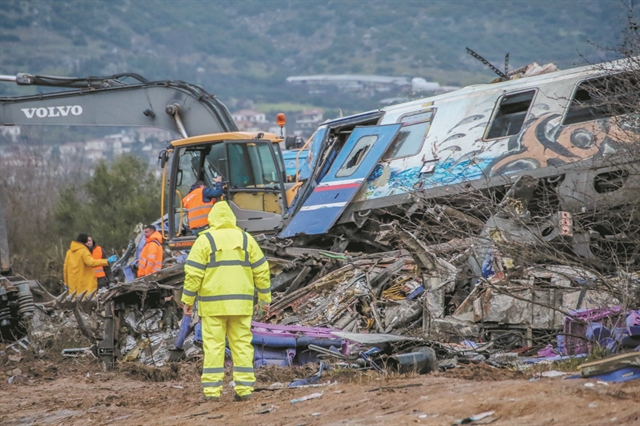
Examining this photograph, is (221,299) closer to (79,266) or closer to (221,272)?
(221,272)

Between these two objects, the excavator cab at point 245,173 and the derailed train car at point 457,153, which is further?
the excavator cab at point 245,173

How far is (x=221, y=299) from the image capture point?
823 centimetres

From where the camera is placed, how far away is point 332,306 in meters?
11.6

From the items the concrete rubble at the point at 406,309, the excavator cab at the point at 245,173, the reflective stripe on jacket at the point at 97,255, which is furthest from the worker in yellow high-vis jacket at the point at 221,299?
the reflective stripe on jacket at the point at 97,255

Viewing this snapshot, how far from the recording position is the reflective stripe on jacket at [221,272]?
8250 mm

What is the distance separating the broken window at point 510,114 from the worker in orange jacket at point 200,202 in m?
4.31

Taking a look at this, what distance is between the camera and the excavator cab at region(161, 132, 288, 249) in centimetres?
1534

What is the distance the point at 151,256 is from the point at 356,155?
3.73 m

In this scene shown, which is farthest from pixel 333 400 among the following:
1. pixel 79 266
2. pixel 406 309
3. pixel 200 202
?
pixel 79 266

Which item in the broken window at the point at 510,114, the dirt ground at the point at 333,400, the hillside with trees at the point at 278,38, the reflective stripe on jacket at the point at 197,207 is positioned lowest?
the dirt ground at the point at 333,400

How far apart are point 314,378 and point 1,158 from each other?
137ft

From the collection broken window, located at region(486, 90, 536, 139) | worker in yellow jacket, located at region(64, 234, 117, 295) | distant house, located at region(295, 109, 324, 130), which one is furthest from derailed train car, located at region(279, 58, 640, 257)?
distant house, located at region(295, 109, 324, 130)

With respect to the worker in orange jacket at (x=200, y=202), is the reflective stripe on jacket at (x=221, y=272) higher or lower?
lower

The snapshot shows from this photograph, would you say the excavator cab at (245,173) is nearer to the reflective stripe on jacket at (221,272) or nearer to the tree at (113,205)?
the reflective stripe on jacket at (221,272)
